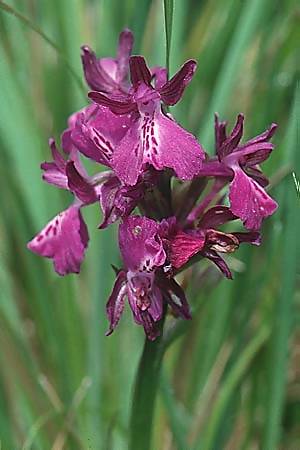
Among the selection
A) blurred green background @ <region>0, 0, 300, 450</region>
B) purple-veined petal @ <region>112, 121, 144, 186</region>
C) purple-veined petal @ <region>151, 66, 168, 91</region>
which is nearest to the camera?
purple-veined petal @ <region>112, 121, 144, 186</region>

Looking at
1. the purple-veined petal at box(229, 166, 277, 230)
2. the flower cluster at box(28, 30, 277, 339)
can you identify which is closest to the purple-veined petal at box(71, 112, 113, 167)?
the flower cluster at box(28, 30, 277, 339)

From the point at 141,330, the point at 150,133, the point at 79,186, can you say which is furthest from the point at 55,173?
the point at 141,330

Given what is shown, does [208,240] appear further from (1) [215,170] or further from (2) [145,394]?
(2) [145,394]

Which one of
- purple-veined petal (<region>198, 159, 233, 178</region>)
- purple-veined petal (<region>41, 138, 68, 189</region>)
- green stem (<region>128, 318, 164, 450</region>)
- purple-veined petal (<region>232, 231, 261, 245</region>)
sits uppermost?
purple-veined petal (<region>41, 138, 68, 189</region>)

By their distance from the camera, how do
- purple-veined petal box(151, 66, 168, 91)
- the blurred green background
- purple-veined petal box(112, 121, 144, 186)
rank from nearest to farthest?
purple-veined petal box(112, 121, 144, 186) → purple-veined petal box(151, 66, 168, 91) → the blurred green background

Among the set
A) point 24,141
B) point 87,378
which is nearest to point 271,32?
point 24,141

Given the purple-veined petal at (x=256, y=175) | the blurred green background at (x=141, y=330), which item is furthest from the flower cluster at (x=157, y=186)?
the blurred green background at (x=141, y=330)

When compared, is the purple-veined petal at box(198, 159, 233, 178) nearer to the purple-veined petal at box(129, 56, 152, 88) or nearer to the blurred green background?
the purple-veined petal at box(129, 56, 152, 88)
